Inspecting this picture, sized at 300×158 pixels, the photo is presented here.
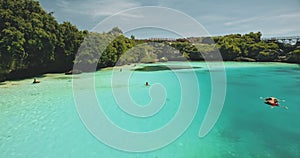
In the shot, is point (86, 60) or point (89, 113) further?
point (86, 60)

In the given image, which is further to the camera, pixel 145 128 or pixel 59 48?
pixel 59 48

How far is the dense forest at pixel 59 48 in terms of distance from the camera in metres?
19.0

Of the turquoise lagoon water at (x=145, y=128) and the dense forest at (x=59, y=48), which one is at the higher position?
the dense forest at (x=59, y=48)

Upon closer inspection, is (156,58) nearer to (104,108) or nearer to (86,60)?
(86,60)

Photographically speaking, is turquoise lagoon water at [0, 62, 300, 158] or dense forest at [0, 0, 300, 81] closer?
turquoise lagoon water at [0, 62, 300, 158]

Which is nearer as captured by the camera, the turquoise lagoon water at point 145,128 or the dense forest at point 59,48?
the turquoise lagoon water at point 145,128

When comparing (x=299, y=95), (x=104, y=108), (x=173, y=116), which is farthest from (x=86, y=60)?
(x=299, y=95)

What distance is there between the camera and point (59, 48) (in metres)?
27.2

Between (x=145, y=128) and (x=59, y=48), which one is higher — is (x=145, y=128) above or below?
below

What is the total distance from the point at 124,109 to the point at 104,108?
50.3 inches

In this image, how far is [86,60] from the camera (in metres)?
29.0

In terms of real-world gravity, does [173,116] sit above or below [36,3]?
below

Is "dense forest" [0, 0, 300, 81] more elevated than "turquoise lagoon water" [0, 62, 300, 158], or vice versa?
"dense forest" [0, 0, 300, 81]

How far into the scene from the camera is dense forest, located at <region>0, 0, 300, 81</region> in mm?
18984
